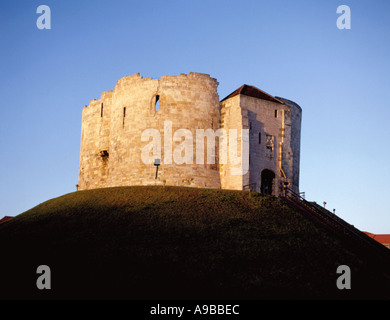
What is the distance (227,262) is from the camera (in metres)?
25.1

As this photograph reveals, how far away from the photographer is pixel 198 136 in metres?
40.5

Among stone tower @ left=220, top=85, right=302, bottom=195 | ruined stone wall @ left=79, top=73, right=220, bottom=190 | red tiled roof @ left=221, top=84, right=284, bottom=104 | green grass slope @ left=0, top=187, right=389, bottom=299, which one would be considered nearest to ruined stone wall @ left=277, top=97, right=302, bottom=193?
stone tower @ left=220, top=85, right=302, bottom=195

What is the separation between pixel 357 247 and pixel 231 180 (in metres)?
12.9

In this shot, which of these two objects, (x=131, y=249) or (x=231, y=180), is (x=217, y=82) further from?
(x=131, y=249)

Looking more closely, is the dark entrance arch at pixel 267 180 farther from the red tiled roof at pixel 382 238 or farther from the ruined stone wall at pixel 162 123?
the red tiled roof at pixel 382 238

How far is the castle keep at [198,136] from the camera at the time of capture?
39.9 m

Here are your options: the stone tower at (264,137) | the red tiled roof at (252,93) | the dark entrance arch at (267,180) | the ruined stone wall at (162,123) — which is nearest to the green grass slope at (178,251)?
the ruined stone wall at (162,123)

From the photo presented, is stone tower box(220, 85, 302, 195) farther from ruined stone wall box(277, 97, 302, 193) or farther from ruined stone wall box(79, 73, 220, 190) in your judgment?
ruined stone wall box(79, 73, 220, 190)

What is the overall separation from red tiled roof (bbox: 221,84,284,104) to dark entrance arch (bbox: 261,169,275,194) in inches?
243

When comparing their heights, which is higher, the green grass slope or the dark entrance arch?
the dark entrance arch

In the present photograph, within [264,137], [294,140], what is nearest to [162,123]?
[264,137]

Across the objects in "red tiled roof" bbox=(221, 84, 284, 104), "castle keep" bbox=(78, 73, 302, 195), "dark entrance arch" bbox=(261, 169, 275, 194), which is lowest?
"dark entrance arch" bbox=(261, 169, 275, 194)

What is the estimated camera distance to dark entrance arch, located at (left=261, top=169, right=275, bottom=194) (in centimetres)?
4156
